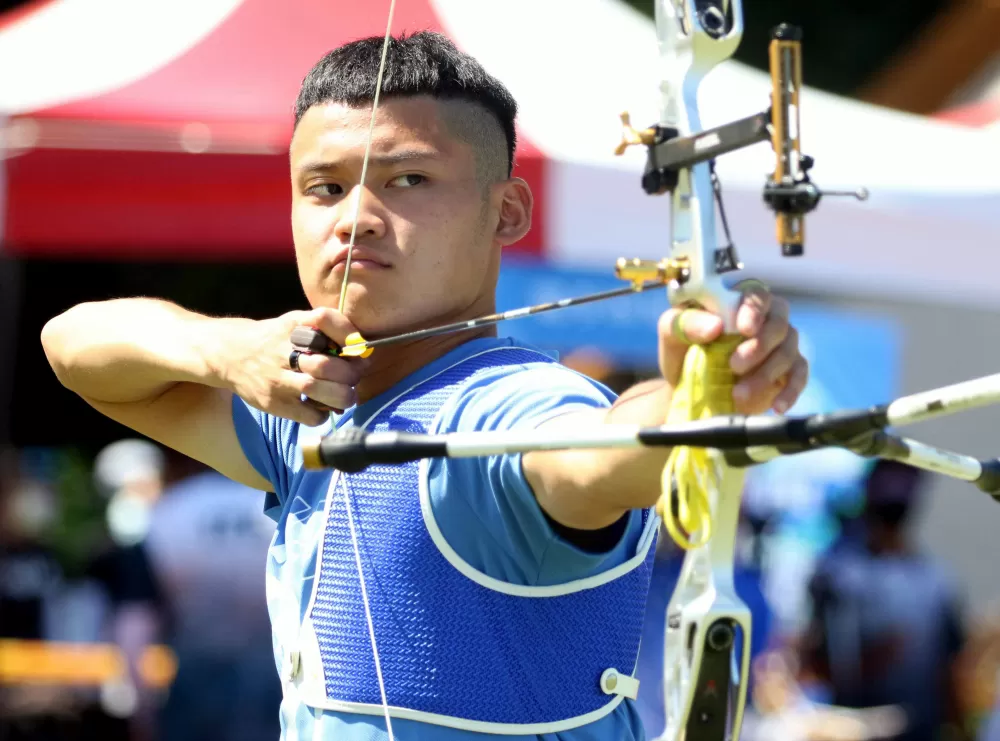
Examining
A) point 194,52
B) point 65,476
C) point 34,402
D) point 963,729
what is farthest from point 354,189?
point 65,476

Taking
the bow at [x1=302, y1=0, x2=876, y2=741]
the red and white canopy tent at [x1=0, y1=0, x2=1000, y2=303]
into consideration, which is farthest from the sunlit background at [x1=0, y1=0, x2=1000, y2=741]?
the bow at [x1=302, y1=0, x2=876, y2=741]

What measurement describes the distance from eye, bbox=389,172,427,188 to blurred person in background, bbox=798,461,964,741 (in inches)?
141

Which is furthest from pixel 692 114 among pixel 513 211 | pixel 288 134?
pixel 288 134

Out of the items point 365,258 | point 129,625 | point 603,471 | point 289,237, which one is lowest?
point 129,625

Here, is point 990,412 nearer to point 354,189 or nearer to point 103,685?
point 103,685

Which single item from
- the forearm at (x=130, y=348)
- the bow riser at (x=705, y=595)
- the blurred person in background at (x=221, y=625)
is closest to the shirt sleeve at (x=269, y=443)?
the forearm at (x=130, y=348)

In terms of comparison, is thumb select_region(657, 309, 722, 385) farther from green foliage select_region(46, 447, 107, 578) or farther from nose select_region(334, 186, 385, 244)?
green foliage select_region(46, 447, 107, 578)

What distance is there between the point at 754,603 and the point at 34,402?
5.85 metres

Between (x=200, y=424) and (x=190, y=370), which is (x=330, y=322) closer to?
(x=190, y=370)

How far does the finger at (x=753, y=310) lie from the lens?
1.18 meters

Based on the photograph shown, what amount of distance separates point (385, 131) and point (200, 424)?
0.53m

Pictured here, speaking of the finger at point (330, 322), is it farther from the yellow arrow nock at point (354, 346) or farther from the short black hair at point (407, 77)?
the short black hair at point (407, 77)

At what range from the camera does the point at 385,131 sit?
1.69 m

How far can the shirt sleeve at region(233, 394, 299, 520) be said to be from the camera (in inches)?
73.9
